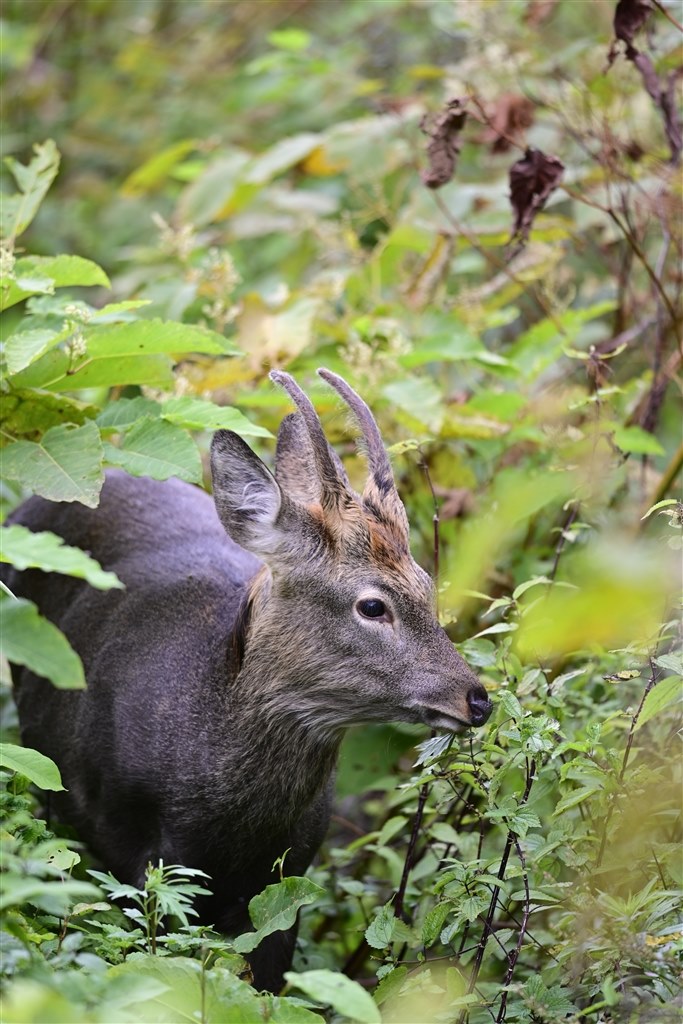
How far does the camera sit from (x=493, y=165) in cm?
850

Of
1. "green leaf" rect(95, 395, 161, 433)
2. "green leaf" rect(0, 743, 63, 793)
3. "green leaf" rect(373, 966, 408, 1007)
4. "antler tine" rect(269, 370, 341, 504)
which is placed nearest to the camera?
"green leaf" rect(0, 743, 63, 793)

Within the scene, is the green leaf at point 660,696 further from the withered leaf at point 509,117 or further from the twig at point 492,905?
the withered leaf at point 509,117

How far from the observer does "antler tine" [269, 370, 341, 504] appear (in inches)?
155

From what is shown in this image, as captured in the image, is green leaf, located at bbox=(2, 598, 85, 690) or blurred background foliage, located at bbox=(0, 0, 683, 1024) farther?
blurred background foliage, located at bbox=(0, 0, 683, 1024)

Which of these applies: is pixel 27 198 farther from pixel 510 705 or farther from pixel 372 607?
pixel 510 705

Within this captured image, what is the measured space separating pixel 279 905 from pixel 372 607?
90 centimetres

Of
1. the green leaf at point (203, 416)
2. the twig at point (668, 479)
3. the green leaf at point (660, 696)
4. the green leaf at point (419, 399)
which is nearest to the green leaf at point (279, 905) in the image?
the green leaf at point (660, 696)

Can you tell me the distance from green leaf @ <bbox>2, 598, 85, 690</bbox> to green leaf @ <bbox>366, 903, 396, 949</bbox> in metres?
1.29

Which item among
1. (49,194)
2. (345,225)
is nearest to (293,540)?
(345,225)

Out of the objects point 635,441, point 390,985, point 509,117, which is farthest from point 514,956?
point 509,117

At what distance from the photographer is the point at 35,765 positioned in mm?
3426

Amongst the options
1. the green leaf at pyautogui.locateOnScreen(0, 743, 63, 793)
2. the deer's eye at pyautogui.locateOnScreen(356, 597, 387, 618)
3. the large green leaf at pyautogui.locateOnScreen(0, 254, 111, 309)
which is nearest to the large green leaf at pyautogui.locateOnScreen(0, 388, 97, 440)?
the large green leaf at pyautogui.locateOnScreen(0, 254, 111, 309)

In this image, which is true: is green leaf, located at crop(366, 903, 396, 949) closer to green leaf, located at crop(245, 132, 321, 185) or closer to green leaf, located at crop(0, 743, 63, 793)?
green leaf, located at crop(0, 743, 63, 793)

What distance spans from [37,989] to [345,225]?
17.1 feet
